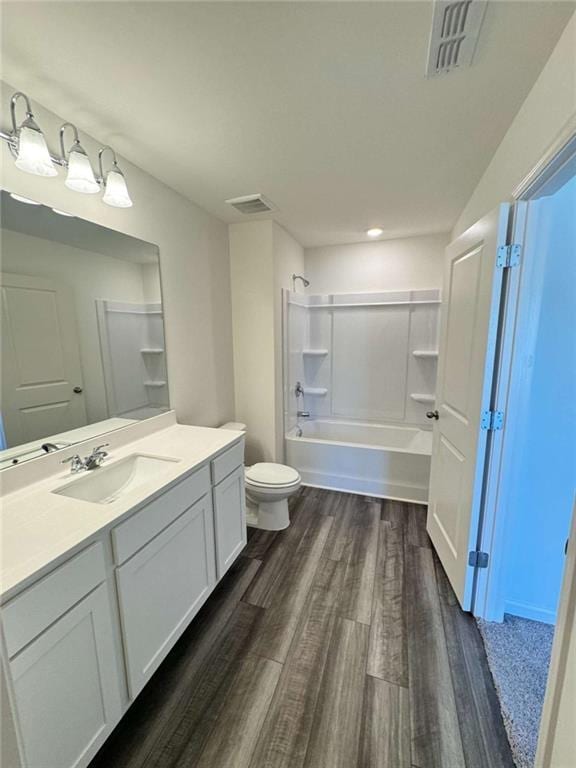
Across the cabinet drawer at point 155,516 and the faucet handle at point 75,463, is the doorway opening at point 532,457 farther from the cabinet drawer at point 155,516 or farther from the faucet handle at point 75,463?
the faucet handle at point 75,463

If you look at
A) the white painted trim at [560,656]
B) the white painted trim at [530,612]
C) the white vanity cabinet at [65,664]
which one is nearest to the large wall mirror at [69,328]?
the white vanity cabinet at [65,664]

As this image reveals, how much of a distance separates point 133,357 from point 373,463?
212cm

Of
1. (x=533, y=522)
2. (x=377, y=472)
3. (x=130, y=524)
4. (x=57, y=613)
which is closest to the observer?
(x=57, y=613)

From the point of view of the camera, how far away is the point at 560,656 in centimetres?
73

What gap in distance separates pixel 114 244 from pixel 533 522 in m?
2.57

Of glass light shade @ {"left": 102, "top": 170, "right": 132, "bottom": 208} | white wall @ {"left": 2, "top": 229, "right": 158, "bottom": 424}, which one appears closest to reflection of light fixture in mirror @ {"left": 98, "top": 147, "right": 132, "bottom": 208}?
glass light shade @ {"left": 102, "top": 170, "right": 132, "bottom": 208}

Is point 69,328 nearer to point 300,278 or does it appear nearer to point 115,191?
point 115,191

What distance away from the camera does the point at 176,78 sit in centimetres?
A: 117

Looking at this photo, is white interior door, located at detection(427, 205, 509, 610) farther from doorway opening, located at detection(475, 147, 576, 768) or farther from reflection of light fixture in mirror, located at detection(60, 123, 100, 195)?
reflection of light fixture in mirror, located at detection(60, 123, 100, 195)

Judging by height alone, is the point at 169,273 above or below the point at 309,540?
above

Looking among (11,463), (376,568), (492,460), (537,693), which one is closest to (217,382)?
(11,463)

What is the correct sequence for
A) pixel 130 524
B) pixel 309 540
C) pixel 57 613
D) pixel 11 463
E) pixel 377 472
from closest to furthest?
pixel 57 613, pixel 130 524, pixel 11 463, pixel 309 540, pixel 377 472

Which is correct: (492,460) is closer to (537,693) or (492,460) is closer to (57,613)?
(537,693)

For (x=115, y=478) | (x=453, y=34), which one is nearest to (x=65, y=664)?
(x=115, y=478)
